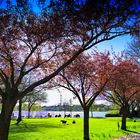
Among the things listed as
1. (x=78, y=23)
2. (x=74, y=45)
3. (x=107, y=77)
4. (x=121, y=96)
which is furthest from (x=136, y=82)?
(x=78, y=23)

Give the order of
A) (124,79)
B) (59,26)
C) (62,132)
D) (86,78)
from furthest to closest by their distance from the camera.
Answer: (62,132) → (124,79) → (86,78) → (59,26)

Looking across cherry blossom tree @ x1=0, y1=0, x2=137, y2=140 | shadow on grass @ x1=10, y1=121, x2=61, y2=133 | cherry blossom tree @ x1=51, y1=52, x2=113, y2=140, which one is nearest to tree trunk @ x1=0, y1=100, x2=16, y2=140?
cherry blossom tree @ x1=0, y1=0, x2=137, y2=140

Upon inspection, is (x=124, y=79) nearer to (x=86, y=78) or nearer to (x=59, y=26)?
(x=86, y=78)

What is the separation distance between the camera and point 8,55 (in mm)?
14484

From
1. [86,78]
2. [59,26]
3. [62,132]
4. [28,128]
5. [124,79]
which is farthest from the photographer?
[28,128]

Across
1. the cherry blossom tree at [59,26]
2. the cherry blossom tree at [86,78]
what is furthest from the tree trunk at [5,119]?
the cherry blossom tree at [86,78]

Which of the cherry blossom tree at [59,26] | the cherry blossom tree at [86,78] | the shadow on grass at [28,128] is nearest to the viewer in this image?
the cherry blossom tree at [59,26]

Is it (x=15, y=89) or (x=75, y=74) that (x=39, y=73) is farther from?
(x=15, y=89)

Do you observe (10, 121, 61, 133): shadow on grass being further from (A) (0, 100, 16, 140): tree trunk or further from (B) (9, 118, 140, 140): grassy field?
(A) (0, 100, 16, 140): tree trunk

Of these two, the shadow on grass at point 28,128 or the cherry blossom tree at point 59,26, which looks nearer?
the cherry blossom tree at point 59,26

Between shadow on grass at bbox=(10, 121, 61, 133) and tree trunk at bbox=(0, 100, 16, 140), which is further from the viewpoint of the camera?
shadow on grass at bbox=(10, 121, 61, 133)

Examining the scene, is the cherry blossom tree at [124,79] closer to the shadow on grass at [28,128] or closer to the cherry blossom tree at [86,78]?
the cherry blossom tree at [86,78]

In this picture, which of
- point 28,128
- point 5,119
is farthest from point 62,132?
point 5,119

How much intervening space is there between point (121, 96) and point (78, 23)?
84.8 feet
